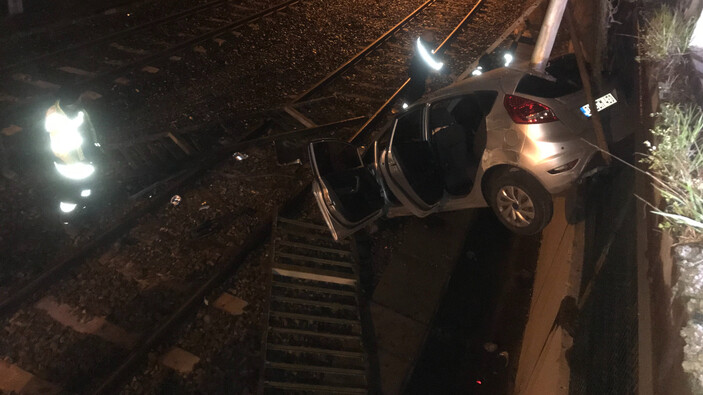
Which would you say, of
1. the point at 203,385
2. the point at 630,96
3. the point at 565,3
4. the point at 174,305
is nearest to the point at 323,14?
the point at 565,3

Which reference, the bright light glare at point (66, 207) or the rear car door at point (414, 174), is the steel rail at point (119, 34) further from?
the rear car door at point (414, 174)

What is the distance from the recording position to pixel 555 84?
183 inches

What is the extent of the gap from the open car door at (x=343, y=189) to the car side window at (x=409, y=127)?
58 cm

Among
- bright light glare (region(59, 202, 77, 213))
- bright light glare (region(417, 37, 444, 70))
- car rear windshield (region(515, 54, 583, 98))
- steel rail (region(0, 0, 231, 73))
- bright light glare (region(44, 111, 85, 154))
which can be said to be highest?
steel rail (region(0, 0, 231, 73))

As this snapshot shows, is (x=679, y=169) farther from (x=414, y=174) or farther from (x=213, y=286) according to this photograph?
(x=213, y=286)

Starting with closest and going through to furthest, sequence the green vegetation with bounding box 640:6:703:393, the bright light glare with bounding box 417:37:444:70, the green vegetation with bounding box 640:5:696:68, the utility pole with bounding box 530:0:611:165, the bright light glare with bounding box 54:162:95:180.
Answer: the green vegetation with bounding box 640:6:703:393 → the utility pole with bounding box 530:0:611:165 → the green vegetation with bounding box 640:5:696:68 → the bright light glare with bounding box 54:162:95:180 → the bright light glare with bounding box 417:37:444:70

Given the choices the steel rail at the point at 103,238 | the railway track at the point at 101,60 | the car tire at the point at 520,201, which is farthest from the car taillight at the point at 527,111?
the railway track at the point at 101,60

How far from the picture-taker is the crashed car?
449cm

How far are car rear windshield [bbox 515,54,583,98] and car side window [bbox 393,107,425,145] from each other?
123cm

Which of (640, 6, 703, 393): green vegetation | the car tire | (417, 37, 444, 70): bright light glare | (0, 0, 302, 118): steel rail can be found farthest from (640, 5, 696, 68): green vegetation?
(0, 0, 302, 118): steel rail

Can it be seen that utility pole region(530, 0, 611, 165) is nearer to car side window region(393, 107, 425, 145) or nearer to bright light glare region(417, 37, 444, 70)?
car side window region(393, 107, 425, 145)

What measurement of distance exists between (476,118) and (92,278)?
15.3 feet

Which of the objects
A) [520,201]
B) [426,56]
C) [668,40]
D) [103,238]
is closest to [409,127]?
[520,201]

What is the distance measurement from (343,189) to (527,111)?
7.07 feet
